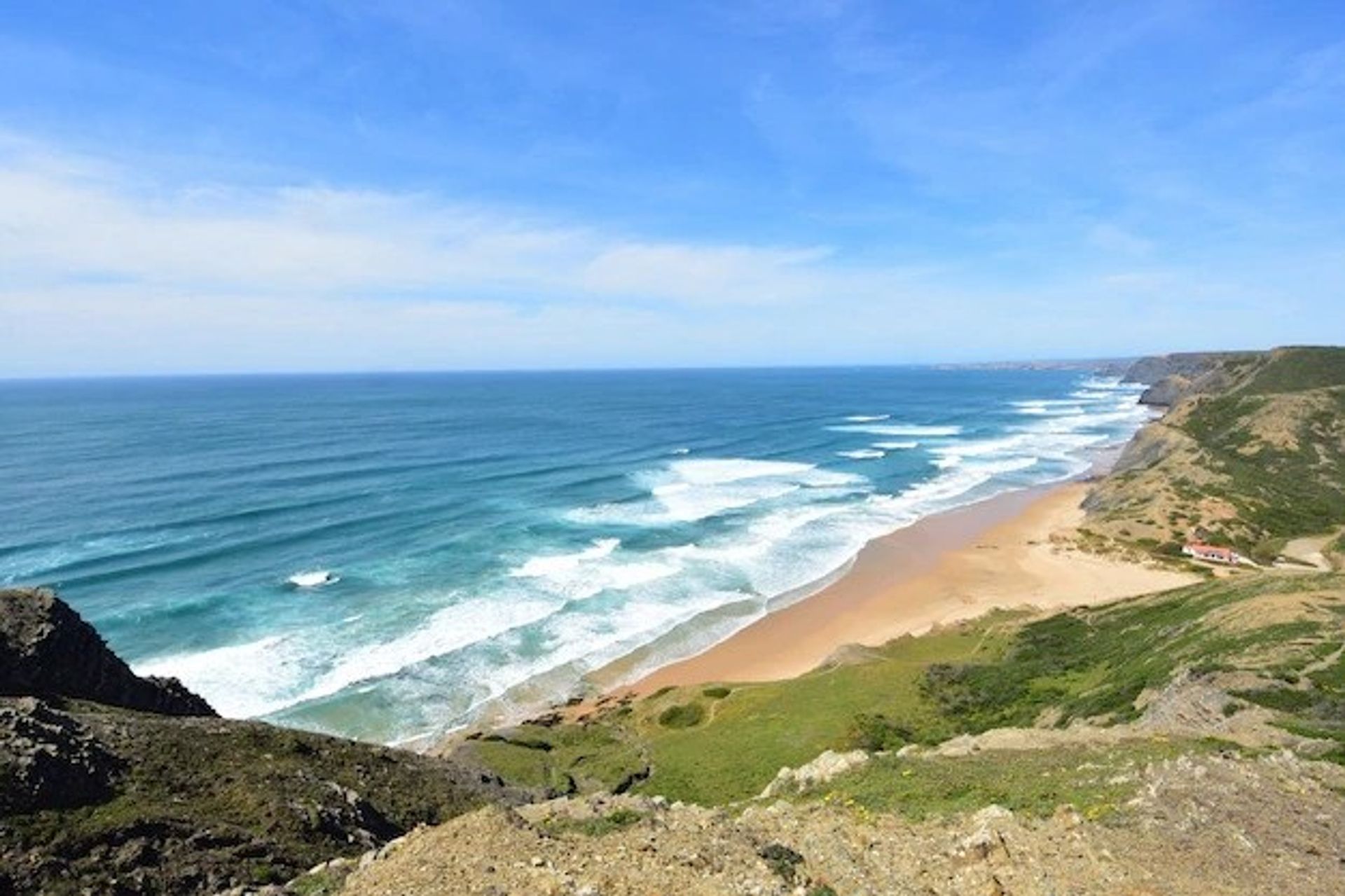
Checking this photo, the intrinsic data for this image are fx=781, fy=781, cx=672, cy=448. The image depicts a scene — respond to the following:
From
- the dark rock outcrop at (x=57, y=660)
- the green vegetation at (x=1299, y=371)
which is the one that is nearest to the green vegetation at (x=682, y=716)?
the dark rock outcrop at (x=57, y=660)

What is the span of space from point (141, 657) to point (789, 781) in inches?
1681

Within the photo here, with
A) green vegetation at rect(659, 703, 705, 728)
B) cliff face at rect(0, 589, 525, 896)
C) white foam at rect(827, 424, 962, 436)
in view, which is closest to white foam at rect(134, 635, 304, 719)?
cliff face at rect(0, 589, 525, 896)

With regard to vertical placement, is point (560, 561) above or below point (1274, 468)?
below

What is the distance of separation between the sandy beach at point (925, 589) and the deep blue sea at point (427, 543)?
2.89 m

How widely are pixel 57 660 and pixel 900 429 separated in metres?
151

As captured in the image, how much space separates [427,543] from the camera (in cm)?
6762

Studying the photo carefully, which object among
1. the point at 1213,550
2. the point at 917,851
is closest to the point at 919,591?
the point at 1213,550

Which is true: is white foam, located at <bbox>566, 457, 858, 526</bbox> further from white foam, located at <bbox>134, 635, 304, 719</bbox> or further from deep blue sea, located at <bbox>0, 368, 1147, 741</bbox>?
white foam, located at <bbox>134, 635, 304, 719</bbox>

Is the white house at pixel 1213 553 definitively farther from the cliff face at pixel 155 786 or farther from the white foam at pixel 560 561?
the cliff face at pixel 155 786

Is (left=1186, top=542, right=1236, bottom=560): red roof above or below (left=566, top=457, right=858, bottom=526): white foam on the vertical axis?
below

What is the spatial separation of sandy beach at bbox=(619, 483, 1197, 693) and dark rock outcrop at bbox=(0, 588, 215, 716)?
24.6 meters

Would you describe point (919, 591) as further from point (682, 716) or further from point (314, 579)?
point (314, 579)

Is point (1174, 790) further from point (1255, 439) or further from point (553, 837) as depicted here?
point (1255, 439)

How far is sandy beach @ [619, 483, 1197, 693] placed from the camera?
48906 mm
